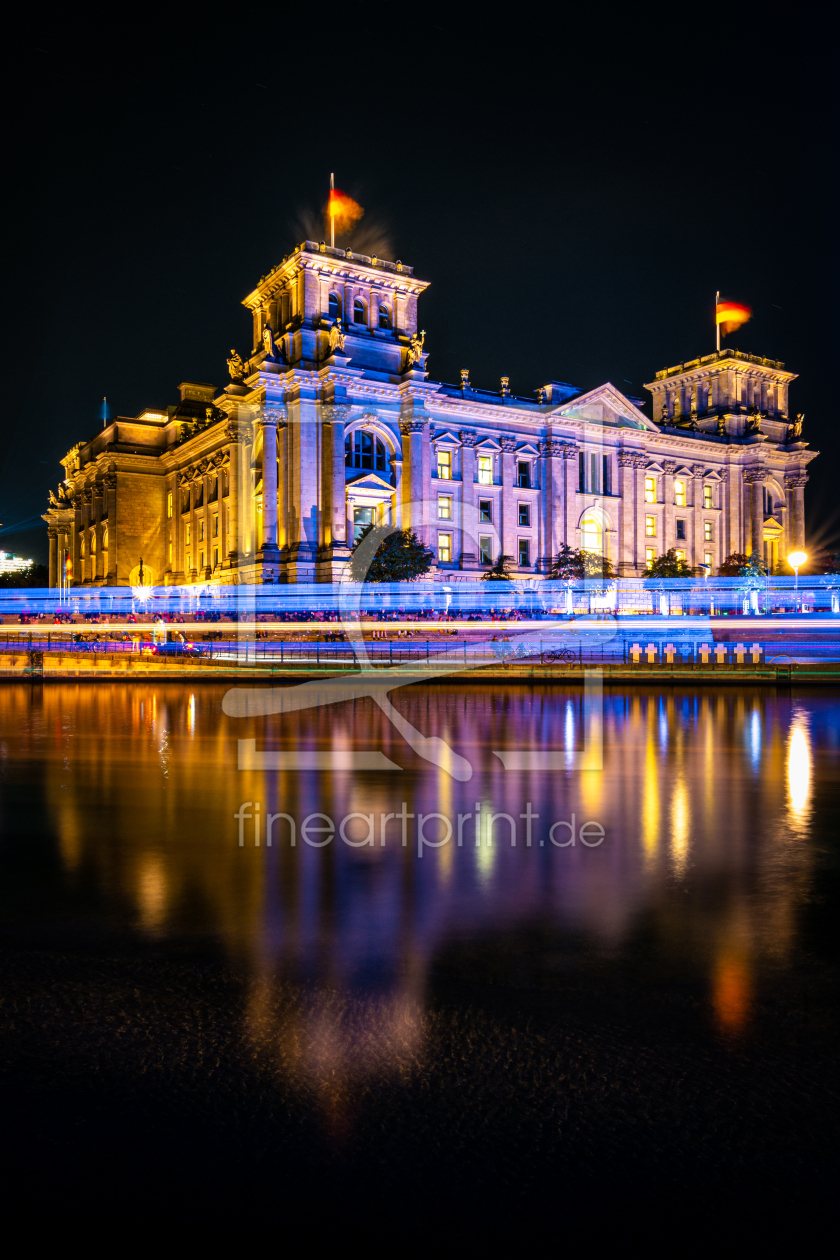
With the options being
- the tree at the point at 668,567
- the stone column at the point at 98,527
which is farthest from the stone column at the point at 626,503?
the stone column at the point at 98,527

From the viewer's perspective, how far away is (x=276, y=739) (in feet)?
48.5

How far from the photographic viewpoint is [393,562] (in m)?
50.1

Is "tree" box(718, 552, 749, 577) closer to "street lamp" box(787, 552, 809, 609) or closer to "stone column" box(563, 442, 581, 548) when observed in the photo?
"street lamp" box(787, 552, 809, 609)

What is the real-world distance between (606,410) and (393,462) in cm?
2169

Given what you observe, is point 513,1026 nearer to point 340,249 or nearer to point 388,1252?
point 388,1252

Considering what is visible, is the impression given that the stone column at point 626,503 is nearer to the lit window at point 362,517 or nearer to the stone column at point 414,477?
the stone column at point 414,477

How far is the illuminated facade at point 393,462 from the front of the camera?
5647 centimetres

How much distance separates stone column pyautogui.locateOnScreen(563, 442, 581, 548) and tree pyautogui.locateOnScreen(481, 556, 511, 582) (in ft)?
25.3

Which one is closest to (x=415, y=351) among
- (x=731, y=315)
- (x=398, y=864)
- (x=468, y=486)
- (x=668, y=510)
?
(x=468, y=486)

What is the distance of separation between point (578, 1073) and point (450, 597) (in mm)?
52749

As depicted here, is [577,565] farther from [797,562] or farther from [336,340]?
[336,340]

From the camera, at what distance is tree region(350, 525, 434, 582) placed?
5006cm

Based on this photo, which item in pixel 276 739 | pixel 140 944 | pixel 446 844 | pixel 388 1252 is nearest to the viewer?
pixel 388 1252

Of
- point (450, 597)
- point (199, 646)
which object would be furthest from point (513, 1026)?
point (450, 597)
